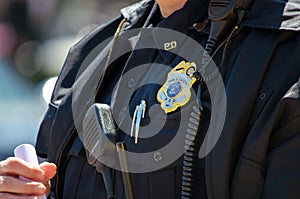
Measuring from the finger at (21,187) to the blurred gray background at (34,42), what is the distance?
4.60 m

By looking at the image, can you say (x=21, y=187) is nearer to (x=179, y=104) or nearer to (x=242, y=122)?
(x=179, y=104)

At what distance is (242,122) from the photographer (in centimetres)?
169

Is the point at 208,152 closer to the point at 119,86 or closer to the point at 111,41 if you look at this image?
the point at 119,86

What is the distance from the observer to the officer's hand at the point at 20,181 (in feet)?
6.30

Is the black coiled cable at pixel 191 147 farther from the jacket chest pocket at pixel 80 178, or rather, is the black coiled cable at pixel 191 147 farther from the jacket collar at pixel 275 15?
the jacket chest pocket at pixel 80 178

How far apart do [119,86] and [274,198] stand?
24.5 inches

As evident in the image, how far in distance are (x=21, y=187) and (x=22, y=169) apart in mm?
46

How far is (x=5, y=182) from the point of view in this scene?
6.37 ft

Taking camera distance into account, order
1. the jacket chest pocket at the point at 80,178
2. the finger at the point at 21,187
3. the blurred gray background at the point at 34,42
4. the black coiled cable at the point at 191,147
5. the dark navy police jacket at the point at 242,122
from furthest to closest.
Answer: the blurred gray background at the point at 34,42
the jacket chest pocket at the point at 80,178
the finger at the point at 21,187
the black coiled cable at the point at 191,147
the dark navy police jacket at the point at 242,122

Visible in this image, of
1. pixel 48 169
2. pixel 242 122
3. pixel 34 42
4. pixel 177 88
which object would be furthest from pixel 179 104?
pixel 34 42

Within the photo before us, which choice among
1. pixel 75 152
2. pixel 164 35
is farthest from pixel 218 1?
pixel 75 152

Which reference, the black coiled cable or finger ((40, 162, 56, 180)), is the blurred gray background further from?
the black coiled cable

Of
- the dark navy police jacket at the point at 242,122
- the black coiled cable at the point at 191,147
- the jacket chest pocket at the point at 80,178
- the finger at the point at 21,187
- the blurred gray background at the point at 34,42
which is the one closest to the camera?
the dark navy police jacket at the point at 242,122

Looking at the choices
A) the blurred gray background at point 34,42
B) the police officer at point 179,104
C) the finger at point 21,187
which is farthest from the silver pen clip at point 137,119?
the blurred gray background at point 34,42
